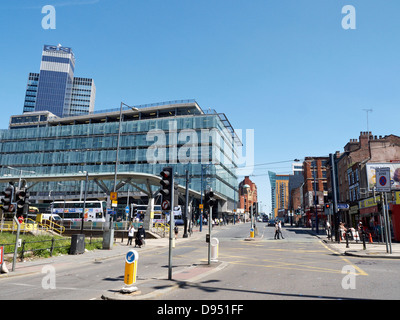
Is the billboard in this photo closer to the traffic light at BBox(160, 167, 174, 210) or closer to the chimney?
the chimney

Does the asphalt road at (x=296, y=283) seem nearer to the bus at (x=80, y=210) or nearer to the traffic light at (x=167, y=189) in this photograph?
the traffic light at (x=167, y=189)

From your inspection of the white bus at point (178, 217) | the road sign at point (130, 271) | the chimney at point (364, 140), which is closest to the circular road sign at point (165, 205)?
the road sign at point (130, 271)

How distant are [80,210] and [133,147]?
4162cm

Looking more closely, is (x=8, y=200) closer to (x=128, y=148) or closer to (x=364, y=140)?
(x=364, y=140)

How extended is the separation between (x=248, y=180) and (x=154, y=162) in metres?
96.7

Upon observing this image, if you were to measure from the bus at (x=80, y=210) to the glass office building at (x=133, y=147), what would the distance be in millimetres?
25557

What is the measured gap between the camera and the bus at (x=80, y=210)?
45594 millimetres

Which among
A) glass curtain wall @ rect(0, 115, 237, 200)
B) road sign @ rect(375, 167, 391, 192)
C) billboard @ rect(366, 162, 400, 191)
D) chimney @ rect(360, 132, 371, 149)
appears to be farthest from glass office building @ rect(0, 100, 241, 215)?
road sign @ rect(375, 167, 391, 192)

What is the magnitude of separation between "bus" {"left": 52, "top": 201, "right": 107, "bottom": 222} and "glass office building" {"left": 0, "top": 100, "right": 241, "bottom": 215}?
25.6 m

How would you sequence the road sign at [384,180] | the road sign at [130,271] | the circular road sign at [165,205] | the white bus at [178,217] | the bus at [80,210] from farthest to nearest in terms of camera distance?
the white bus at [178,217], the bus at [80,210], the road sign at [384,180], the circular road sign at [165,205], the road sign at [130,271]

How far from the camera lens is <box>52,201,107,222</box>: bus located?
4559 centimetres

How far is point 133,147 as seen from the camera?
289ft

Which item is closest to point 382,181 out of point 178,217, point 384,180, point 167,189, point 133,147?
point 384,180
